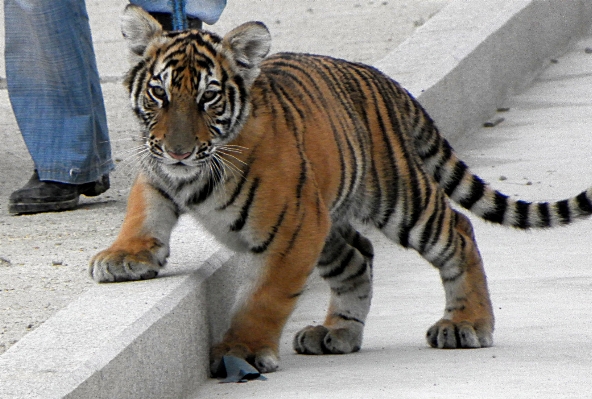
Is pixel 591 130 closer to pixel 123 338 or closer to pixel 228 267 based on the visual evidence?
pixel 228 267

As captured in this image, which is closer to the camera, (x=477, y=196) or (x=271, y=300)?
(x=271, y=300)

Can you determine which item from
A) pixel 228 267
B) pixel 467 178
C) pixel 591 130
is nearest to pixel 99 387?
pixel 228 267

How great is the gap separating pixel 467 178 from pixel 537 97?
4.46 metres

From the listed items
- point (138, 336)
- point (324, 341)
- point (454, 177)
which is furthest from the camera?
point (454, 177)

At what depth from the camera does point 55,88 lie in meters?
5.88

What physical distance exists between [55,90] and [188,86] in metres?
2.11

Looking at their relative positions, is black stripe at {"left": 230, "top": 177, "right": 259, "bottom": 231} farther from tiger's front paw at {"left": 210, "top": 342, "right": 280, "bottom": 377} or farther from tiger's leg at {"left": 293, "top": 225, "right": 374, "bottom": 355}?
tiger's leg at {"left": 293, "top": 225, "right": 374, "bottom": 355}

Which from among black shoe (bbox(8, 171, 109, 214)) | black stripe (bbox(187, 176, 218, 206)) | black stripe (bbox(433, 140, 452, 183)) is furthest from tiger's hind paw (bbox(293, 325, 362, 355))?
black shoe (bbox(8, 171, 109, 214))

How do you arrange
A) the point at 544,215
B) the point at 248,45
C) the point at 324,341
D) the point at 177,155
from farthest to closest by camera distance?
the point at 544,215
the point at 324,341
the point at 248,45
the point at 177,155

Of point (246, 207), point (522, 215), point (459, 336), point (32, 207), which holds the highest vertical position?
point (246, 207)

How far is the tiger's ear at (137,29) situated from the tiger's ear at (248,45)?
0.77ft

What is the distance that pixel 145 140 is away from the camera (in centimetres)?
403

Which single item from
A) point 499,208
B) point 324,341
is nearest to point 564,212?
point 499,208

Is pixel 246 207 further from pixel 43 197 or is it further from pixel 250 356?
pixel 43 197
